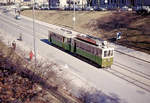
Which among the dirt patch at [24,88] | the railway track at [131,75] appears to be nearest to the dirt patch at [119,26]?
the railway track at [131,75]

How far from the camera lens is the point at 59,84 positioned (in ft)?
56.6

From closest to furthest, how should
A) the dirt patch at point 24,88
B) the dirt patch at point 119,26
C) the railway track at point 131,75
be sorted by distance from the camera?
the dirt patch at point 24,88
the railway track at point 131,75
the dirt patch at point 119,26

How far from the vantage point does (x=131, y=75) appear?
67.8ft

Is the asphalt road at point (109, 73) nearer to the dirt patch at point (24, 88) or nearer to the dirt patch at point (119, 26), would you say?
the dirt patch at point (24, 88)

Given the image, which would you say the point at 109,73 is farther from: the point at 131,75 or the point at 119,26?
the point at 119,26

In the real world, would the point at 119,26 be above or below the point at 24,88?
above

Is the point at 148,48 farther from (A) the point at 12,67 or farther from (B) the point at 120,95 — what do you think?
(A) the point at 12,67

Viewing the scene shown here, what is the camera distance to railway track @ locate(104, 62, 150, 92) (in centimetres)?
1850

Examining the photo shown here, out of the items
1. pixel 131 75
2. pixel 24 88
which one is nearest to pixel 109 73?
pixel 131 75

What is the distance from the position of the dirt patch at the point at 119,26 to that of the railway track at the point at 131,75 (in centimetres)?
807

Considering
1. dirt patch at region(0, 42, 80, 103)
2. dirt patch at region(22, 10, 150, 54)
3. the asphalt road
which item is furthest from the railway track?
dirt patch at region(22, 10, 150, 54)

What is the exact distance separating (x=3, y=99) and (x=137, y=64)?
57.7 feet

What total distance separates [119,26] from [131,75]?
21.3 metres

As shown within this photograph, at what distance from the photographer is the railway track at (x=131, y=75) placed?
1850 centimetres
